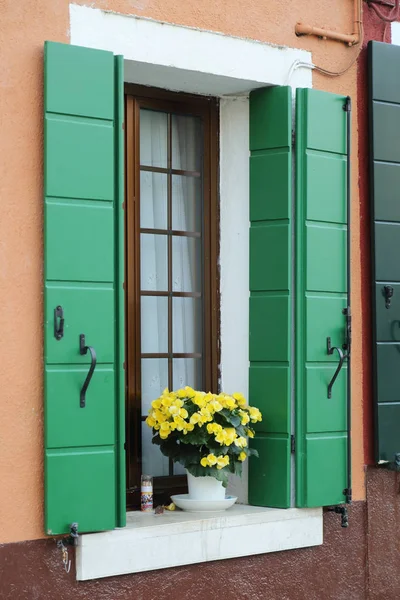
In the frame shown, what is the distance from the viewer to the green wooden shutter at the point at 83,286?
4.85 metres

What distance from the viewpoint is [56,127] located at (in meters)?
4.89

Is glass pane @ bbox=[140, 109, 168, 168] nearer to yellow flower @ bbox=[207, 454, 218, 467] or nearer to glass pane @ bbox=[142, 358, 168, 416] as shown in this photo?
glass pane @ bbox=[142, 358, 168, 416]

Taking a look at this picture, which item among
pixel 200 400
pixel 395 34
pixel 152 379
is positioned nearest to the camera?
pixel 200 400

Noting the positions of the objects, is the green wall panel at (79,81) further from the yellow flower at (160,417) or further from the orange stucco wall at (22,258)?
the yellow flower at (160,417)

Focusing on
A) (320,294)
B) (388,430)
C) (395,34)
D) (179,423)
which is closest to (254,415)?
(179,423)

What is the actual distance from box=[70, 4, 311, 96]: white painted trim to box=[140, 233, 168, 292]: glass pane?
0.82 meters

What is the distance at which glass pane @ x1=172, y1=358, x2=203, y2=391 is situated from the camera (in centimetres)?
585

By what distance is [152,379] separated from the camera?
5750 mm

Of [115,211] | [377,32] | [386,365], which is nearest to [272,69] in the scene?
[377,32]

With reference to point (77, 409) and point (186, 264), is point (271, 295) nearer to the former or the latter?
point (186, 264)

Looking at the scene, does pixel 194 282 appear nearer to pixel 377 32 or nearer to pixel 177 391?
pixel 177 391

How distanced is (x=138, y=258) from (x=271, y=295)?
74 centimetres

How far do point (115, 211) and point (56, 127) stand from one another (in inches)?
19.2

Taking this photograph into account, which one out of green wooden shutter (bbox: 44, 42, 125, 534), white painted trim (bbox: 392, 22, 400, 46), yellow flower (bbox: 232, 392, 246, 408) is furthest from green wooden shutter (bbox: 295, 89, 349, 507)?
green wooden shutter (bbox: 44, 42, 125, 534)
